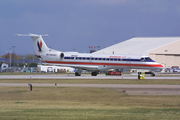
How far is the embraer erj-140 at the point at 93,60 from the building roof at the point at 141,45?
58.6 meters

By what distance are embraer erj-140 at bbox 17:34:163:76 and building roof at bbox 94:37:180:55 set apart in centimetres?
5860

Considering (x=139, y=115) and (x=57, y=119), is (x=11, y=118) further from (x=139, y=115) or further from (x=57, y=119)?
(x=139, y=115)

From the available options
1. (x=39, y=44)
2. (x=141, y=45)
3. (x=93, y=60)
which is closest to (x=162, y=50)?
(x=141, y=45)

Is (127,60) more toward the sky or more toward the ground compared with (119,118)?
more toward the sky

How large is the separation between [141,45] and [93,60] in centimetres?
7430

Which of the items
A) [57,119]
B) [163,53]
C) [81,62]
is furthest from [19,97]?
[163,53]

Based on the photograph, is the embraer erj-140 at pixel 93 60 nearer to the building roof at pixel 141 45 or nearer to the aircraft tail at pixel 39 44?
the aircraft tail at pixel 39 44

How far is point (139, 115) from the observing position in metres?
16.2

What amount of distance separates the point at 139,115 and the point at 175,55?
10872 cm

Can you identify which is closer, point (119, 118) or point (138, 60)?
point (119, 118)

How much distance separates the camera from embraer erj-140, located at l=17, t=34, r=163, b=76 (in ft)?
194

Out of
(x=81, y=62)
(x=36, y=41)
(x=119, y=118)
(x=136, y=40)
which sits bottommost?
(x=119, y=118)

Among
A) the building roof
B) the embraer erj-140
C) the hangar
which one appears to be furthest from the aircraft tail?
the building roof

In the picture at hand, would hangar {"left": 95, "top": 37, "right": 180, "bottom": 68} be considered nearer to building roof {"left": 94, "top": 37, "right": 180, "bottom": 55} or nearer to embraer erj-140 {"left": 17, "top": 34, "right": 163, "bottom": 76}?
building roof {"left": 94, "top": 37, "right": 180, "bottom": 55}
